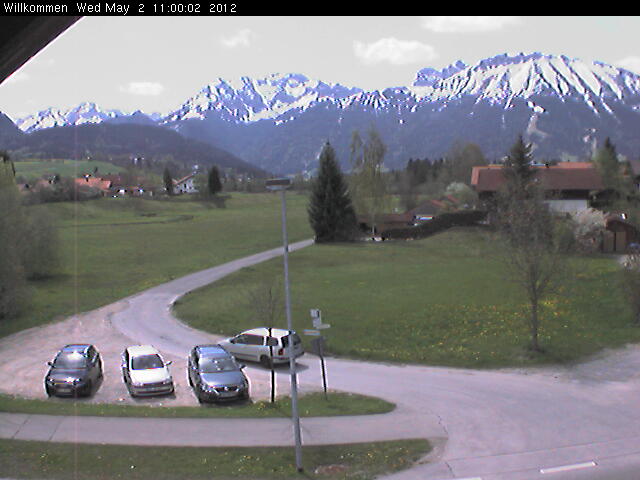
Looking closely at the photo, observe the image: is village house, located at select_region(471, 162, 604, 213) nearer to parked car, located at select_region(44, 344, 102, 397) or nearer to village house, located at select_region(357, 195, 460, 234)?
village house, located at select_region(357, 195, 460, 234)

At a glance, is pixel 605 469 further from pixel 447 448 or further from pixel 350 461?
pixel 350 461

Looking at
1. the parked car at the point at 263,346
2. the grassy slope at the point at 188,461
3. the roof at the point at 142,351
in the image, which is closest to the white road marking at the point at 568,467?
the grassy slope at the point at 188,461

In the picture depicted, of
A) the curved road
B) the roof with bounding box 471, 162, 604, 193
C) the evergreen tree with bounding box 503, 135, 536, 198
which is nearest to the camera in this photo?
the curved road

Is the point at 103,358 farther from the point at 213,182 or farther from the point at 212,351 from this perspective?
the point at 213,182

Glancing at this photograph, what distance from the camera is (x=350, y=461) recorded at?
1365cm

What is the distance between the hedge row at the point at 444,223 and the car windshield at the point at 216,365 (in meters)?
52.3

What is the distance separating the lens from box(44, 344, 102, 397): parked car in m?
19.4

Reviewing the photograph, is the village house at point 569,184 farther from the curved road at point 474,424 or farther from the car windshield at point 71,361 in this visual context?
Result: the car windshield at point 71,361

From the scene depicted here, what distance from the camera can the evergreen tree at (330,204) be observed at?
67625 mm

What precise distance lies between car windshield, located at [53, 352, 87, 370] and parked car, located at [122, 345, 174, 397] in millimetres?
1426

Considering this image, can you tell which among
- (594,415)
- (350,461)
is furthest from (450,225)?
(350,461)

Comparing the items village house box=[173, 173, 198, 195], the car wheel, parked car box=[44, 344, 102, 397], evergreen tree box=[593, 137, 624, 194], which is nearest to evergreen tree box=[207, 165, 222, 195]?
village house box=[173, 173, 198, 195]

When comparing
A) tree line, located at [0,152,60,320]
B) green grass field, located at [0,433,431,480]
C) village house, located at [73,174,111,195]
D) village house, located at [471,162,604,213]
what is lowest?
green grass field, located at [0,433,431,480]

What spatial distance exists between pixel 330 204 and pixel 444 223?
536 inches
